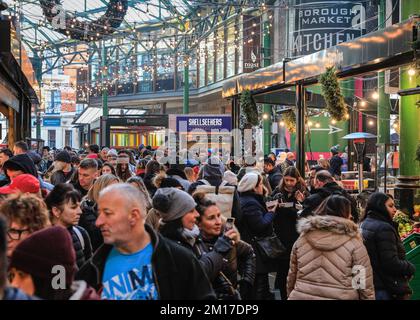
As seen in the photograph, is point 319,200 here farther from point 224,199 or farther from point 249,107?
point 249,107

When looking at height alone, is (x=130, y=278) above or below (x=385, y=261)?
above

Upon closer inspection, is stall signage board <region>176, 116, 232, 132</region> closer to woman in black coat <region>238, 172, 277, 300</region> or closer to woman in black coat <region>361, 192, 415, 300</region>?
woman in black coat <region>238, 172, 277, 300</region>

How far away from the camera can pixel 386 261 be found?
5668 mm

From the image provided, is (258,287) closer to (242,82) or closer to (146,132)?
(242,82)

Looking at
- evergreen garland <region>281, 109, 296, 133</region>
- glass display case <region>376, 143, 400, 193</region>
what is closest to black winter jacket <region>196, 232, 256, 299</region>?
glass display case <region>376, 143, 400, 193</region>

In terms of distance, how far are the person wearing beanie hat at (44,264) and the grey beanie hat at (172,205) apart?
1.43 m

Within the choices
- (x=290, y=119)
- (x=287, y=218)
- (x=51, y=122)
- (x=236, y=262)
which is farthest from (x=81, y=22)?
(x=51, y=122)

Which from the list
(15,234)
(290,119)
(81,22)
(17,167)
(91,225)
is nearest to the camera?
(15,234)

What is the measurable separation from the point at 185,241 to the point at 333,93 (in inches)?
292

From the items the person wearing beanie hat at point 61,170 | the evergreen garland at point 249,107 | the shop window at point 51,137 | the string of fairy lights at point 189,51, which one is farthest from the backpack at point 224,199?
the shop window at point 51,137

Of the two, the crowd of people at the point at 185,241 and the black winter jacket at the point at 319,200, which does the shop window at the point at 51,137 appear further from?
the black winter jacket at the point at 319,200

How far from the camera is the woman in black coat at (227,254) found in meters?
4.67

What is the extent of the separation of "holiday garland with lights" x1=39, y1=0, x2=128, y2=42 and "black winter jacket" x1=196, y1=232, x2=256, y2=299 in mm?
12282
